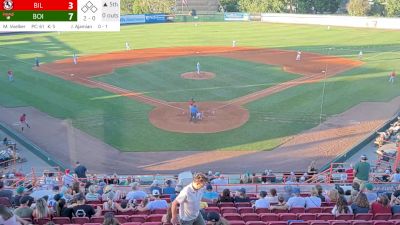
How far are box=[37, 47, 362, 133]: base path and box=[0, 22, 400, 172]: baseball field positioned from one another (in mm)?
79

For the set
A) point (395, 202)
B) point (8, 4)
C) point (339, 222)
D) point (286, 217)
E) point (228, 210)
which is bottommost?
point (228, 210)

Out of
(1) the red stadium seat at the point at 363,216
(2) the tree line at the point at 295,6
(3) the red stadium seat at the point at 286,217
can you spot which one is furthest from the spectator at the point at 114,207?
(2) the tree line at the point at 295,6

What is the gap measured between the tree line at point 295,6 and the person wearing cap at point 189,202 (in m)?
78.4

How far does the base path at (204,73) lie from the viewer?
85.7 ft

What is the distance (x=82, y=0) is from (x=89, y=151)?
877 cm

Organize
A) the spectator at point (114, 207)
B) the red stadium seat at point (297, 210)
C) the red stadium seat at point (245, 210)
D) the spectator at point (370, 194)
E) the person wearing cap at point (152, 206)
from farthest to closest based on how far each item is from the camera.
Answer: the spectator at point (370, 194) → the red stadium seat at point (297, 210) → the red stadium seat at point (245, 210) → the person wearing cap at point (152, 206) → the spectator at point (114, 207)

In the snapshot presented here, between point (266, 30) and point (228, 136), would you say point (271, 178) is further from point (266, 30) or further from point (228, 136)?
point (266, 30)

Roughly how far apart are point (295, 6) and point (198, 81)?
56.1 m

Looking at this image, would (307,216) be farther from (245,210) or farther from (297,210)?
(245,210)

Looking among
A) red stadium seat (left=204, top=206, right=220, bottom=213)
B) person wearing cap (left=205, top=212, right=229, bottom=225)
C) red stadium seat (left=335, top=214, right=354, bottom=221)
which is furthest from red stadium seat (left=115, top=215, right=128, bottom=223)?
red stadium seat (left=335, top=214, right=354, bottom=221)

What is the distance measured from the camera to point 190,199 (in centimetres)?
661

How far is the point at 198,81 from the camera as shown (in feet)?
116

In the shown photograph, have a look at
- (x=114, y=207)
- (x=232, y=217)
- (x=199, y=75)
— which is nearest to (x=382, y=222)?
(x=232, y=217)

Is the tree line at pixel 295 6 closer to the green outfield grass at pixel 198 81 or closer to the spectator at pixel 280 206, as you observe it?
the green outfield grass at pixel 198 81
